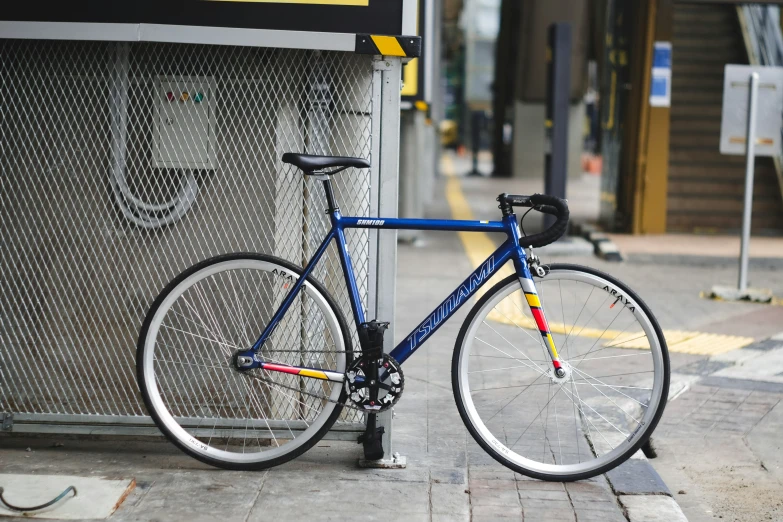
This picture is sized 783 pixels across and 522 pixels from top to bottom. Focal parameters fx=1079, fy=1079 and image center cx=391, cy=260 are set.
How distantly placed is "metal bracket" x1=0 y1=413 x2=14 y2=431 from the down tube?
1606 millimetres

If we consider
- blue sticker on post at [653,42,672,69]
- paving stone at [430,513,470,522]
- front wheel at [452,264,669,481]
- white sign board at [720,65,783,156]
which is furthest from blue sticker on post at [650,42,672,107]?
paving stone at [430,513,470,522]

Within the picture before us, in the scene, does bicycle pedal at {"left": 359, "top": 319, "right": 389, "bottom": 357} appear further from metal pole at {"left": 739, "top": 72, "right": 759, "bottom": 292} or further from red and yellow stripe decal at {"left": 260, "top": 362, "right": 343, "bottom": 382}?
metal pole at {"left": 739, "top": 72, "right": 759, "bottom": 292}

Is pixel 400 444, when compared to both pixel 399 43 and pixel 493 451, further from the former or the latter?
pixel 399 43

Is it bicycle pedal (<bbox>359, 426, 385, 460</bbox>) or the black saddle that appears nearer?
the black saddle

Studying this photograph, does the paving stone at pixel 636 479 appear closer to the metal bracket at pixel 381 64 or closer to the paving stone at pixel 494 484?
the paving stone at pixel 494 484

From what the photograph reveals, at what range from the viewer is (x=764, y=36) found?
15.1m

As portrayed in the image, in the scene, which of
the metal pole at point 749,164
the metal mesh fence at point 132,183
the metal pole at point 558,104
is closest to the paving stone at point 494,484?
the metal mesh fence at point 132,183

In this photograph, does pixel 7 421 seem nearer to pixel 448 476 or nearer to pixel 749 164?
pixel 448 476

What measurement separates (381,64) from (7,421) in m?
2.11

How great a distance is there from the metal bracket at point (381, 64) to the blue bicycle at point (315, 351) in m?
0.44

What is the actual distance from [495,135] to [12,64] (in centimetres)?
3180

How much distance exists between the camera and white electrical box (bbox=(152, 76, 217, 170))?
14.7ft

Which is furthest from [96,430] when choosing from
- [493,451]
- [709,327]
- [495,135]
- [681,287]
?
[495,135]

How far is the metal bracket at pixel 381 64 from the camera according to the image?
4.25 metres
